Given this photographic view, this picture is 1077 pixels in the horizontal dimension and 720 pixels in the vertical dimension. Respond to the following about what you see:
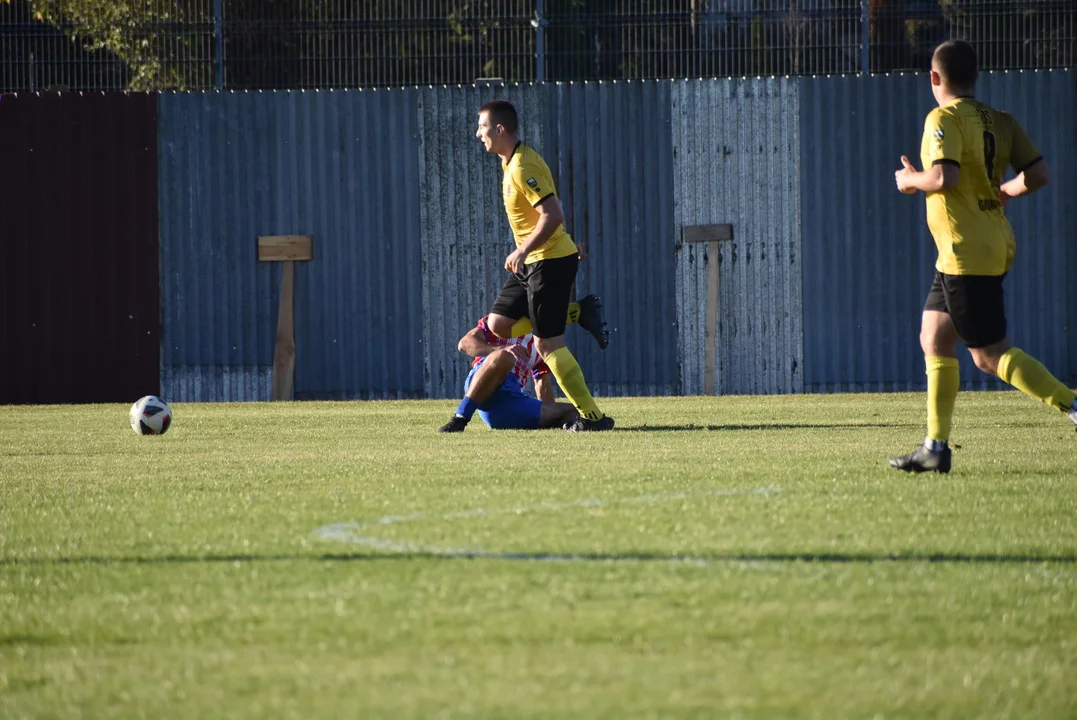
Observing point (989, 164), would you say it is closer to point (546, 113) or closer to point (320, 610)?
→ point (320, 610)

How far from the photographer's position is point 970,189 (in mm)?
6180

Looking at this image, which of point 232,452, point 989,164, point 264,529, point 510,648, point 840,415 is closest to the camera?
point 510,648

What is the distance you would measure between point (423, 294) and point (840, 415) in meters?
6.58

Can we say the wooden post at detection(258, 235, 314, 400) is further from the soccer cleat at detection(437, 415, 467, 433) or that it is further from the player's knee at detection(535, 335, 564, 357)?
the player's knee at detection(535, 335, 564, 357)

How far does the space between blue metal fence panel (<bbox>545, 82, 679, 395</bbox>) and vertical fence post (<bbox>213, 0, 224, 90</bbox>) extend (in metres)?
3.71

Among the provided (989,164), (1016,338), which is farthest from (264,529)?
(1016,338)

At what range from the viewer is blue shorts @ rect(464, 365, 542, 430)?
973 cm

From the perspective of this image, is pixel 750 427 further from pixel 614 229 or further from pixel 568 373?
pixel 614 229

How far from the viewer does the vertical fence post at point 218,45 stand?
53.1ft

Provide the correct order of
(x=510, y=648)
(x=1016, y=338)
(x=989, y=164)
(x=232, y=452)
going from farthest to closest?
1. (x=1016, y=338)
2. (x=232, y=452)
3. (x=989, y=164)
4. (x=510, y=648)

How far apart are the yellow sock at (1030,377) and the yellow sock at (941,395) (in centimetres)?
21

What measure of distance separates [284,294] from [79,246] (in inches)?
95.9

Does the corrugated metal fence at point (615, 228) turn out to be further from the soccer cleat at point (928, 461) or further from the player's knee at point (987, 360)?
the soccer cleat at point (928, 461)

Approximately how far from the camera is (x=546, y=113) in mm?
16359
